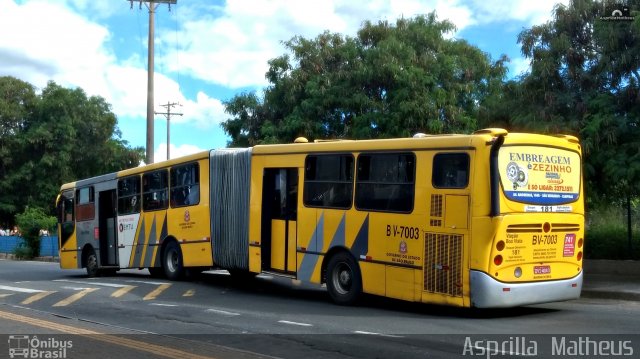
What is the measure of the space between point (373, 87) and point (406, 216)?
1235 cm

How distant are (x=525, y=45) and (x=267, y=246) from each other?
25.8ft

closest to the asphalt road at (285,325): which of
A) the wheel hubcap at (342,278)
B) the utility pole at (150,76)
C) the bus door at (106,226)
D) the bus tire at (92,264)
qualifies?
the wheel hubcap at (342,278)

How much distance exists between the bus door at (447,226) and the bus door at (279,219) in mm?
3361

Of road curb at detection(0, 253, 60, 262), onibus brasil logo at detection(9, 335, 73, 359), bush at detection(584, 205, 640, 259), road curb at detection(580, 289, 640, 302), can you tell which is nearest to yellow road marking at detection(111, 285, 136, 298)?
onibus brasil logo at detection(9, 335, 73, 359)

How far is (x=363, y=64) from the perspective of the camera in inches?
899

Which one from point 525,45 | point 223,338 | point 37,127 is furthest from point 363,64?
point 37,127

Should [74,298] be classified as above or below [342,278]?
below

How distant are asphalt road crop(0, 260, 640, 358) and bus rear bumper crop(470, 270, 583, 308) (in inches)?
11.8

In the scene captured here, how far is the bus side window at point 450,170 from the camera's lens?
10.3 metres

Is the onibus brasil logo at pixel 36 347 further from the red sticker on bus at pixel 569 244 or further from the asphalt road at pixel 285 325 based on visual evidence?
the red sticker on bus at pixel 569 244

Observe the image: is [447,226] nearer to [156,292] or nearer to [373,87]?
[156,292]

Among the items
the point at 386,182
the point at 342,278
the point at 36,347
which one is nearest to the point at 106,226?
the point at 342,278

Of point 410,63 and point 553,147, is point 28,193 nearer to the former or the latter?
point 410,63

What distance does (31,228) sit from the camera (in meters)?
36.1
